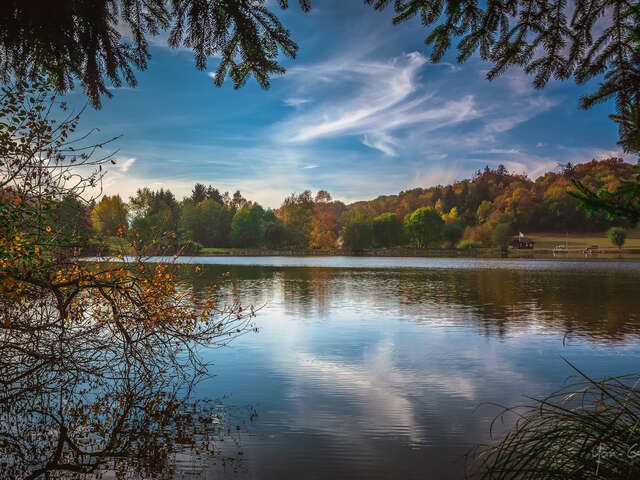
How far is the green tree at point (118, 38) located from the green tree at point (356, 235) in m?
105

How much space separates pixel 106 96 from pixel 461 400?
704 centimetres

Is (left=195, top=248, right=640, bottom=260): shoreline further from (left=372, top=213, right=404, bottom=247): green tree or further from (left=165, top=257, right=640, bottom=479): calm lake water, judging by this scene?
(left=165, top=257, right=640, bottom=479): calm lake water

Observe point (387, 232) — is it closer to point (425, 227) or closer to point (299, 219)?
point (425, 227)

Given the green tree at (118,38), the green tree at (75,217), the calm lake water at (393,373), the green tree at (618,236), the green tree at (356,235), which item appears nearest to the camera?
the green tree at (118,38)

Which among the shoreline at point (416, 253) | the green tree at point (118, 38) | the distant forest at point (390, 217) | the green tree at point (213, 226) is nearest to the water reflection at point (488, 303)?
the green tree at point (118, 38)

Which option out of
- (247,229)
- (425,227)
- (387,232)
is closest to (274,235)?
(247,229)

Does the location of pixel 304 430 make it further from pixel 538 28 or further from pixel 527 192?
pixel 527 192

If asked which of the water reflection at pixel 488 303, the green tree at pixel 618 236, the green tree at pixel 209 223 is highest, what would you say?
the green tree at pixel 209 223

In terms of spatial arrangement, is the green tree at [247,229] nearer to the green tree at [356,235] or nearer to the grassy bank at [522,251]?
the grassy bank at [522,251]

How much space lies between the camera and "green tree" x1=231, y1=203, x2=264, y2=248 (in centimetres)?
10994

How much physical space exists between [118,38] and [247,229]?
106 metres

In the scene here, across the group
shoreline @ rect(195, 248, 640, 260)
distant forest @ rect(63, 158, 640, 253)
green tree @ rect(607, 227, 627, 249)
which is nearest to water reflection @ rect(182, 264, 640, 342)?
shoreline @ rect(195, 248, 640, 260)

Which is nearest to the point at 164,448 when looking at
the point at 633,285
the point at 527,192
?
the point at 633,285

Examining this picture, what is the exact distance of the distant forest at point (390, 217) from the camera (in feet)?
352
